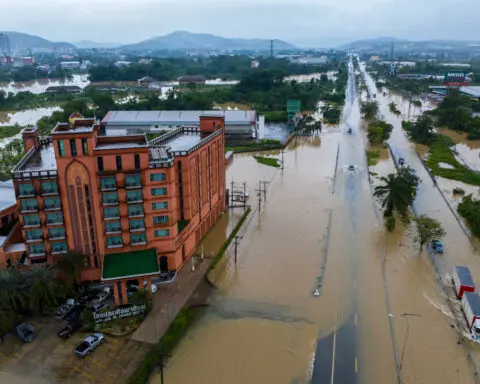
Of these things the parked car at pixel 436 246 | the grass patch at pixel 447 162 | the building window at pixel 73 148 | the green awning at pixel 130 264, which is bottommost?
the parked car at pixel 436 246

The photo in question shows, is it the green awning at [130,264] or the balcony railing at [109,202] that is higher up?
the balcony railing at [109,202]

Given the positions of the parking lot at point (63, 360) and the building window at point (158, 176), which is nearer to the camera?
the parking lot at point (63, 360)

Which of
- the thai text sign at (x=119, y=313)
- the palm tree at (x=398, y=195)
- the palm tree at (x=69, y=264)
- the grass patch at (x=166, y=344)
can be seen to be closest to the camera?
the grass patch at (x=166, y=344)

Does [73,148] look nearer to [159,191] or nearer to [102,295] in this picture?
[159,191]

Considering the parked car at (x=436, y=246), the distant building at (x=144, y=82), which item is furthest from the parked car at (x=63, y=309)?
the distant building at (x=144, y=82)

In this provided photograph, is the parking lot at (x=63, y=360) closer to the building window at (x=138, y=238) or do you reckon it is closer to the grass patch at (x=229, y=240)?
the building window at (x=138, y=238)

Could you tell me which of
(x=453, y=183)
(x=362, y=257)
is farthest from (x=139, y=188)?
(x=453, y=183)

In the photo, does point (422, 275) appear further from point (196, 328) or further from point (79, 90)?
point (79, 90)
